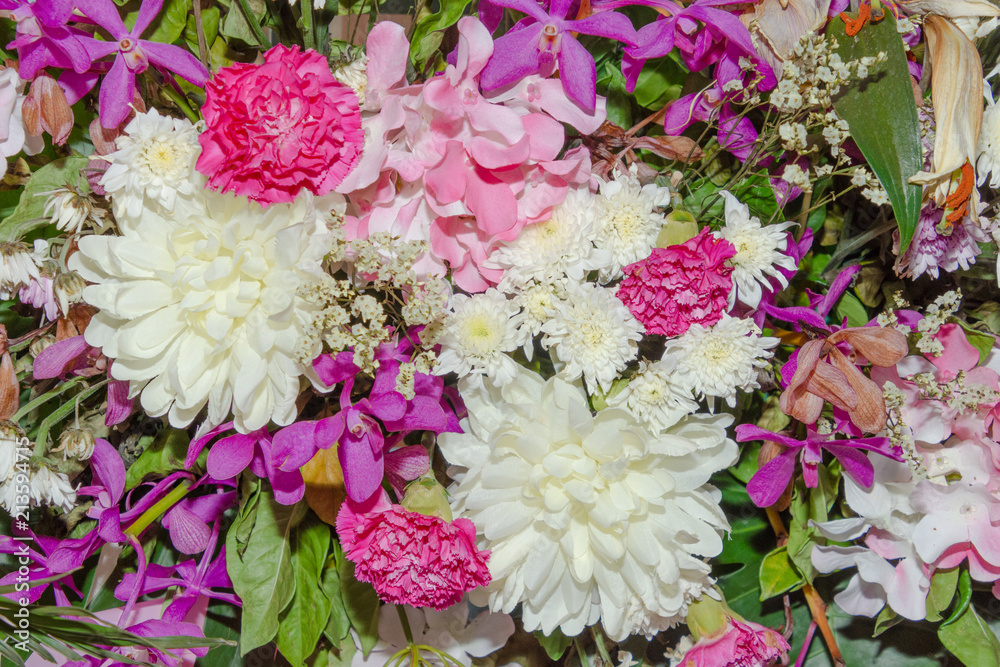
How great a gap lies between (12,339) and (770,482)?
81 cm

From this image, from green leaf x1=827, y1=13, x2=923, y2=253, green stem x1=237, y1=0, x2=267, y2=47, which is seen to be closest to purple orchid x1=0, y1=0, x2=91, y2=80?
green stem x1=237, y1=0, x2=267, y2=47

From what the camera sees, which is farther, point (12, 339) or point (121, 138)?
point (12, 339)

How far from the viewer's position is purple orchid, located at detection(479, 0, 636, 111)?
0.59 metres

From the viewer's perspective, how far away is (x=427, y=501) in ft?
2.07

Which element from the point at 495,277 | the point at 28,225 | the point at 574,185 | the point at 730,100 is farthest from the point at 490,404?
the point at 28,225

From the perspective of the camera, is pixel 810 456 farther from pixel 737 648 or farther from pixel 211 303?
Answer: pixel 211 303

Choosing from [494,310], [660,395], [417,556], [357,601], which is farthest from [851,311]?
[357,601]

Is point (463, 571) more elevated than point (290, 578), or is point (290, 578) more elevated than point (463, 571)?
point (463, 571)

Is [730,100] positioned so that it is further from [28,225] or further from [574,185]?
[28,225]

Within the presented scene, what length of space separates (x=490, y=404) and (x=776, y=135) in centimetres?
36

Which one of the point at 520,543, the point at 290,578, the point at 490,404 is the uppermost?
the point at 490,404

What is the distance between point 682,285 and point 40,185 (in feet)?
2.06

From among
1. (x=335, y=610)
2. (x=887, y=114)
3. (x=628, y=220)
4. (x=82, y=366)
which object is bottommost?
(x=335, y=610)

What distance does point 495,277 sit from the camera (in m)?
0.63
